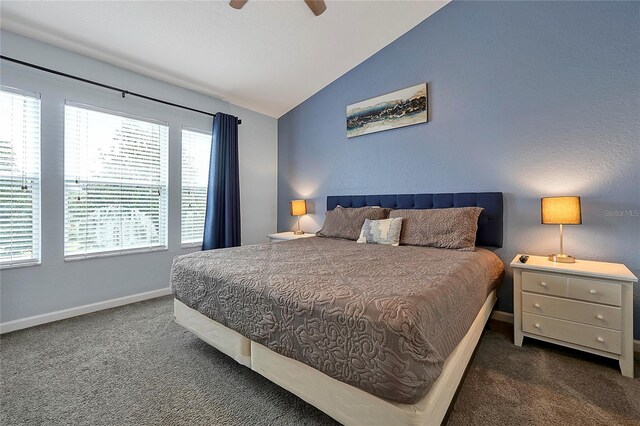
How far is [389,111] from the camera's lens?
10.4 ft

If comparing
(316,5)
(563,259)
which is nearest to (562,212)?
(563,259)

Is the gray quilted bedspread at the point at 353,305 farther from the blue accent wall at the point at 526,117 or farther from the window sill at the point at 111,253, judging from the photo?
the window sill at the point at 111,253

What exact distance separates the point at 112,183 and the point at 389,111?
3.19 metres

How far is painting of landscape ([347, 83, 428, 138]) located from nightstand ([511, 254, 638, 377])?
5.99ft

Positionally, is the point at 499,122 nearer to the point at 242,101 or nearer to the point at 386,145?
the point at 386,145

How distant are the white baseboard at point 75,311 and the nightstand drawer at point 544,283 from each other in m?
3.68

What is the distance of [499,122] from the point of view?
2498 mm

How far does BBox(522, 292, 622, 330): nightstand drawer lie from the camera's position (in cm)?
171

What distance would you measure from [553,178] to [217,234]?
11.9 ft

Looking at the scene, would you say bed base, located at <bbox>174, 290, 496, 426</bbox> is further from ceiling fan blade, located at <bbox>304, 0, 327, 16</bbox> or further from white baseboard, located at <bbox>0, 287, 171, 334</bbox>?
ceiling fan blade, located at <bbox>304, 0, 327, 16</bbox>

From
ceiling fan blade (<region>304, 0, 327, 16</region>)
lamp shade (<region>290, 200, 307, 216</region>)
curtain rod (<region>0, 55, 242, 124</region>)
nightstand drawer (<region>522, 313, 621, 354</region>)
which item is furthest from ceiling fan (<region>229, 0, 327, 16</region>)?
nightstand drawer (<region>522, 313, 621, 354</region>)

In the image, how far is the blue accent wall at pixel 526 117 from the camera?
201 cm

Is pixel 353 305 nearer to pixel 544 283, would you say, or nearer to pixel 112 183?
pixel 544 283

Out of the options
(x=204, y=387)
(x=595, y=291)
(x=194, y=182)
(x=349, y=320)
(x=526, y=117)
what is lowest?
(x=204, y=387)
